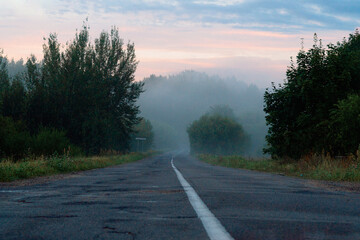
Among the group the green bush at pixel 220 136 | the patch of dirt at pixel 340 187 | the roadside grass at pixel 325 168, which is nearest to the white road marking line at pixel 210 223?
the patch of dirt at pixel 340 187

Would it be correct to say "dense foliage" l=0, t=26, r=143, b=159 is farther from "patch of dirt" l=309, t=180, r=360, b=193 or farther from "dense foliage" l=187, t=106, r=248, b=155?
"dense foliage" l=187, t=106, r=248, b=155

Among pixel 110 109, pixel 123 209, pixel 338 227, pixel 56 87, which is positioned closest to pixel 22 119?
pixel 56 87

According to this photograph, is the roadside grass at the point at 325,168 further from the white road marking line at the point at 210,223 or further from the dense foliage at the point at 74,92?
the dense foliage at the point at 74,92

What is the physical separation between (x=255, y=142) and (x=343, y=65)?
13758 cm

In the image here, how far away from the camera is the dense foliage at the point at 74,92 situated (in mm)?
36750

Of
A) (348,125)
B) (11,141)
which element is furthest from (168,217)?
(11,141)

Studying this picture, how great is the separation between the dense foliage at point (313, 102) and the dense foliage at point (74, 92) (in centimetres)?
1694

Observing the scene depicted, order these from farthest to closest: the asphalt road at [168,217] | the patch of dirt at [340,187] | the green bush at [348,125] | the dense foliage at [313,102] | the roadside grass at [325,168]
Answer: the dense foliage at [313,102], the green bush at [348,125], the roadside grass at [325,168], the patch of dirt at [340,187], the asphalt road at [168,217]

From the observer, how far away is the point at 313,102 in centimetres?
2388

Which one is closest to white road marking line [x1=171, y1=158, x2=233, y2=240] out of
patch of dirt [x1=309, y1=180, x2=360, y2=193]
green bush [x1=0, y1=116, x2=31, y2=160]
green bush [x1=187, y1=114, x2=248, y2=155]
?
patch of dirt [x1=309, y1=180, x2=360, y2=193]

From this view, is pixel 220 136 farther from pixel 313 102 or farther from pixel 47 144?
pixel 313 102

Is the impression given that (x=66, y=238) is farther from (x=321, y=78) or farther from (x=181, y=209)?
(x=321, y=78)

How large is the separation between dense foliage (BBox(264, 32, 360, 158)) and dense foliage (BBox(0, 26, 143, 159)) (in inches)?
667

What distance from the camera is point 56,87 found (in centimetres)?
3922
